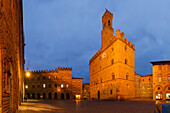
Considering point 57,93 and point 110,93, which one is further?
point 57,93

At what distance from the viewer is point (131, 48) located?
4500 cm

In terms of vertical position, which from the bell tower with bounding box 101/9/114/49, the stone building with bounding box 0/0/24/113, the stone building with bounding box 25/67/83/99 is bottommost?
the stone building with bounding box 25/67/83/99

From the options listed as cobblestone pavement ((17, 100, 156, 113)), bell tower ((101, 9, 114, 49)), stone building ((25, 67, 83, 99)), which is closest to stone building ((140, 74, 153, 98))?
bell tower ((101, 9, 114, 49))

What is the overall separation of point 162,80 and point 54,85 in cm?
4131

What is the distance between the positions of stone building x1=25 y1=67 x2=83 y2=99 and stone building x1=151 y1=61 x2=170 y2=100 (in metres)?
33.2

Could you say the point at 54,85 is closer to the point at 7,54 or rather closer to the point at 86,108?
the point at 86,108

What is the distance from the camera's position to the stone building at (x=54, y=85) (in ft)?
215

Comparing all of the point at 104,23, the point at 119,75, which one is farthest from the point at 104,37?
the point at 119,75

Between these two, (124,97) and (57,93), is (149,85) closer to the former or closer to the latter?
(124,97)

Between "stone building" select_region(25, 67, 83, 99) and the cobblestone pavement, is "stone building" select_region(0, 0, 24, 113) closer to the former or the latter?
the cobblestone pavement

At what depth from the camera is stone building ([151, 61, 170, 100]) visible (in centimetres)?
3862

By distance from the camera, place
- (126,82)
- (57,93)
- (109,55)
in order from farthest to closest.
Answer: (57,93)
(109,55)
(126,82)

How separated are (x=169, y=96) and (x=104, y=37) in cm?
2492

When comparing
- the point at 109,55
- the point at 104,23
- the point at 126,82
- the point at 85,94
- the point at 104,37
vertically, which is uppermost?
the point at 104,23
